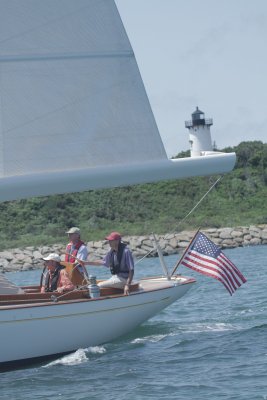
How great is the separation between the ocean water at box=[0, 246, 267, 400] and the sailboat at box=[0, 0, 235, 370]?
1.69 feet

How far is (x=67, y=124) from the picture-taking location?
488 inches

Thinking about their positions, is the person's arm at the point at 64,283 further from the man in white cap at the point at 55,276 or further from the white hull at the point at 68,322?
the white hull at the point at 68,322

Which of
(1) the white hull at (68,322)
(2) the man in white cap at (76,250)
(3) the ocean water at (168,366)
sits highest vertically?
(2) the man in white cap at (76,250)

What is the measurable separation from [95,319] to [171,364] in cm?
122

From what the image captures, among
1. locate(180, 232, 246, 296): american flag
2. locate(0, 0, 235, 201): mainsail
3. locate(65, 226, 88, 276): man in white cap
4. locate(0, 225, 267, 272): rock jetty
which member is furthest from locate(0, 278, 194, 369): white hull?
locate(0, 225, 267, 272): rock jetty

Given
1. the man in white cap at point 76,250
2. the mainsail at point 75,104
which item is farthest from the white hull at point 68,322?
the mainsail at point 75,104

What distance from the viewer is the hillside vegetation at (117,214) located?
40.9 meters

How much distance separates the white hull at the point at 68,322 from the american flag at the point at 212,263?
0.59 meters

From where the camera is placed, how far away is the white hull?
483 inches

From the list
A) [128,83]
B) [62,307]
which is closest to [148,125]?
[128,83]

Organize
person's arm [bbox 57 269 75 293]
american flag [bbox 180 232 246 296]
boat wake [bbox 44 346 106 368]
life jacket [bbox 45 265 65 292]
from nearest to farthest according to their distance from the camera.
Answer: boat wake [bbox 44 346 106 368]
person's arm [bbox 57 269 75 293]
life jacket [bbox 45 265 65 292]
american flag [bbox 180 232 246 296]

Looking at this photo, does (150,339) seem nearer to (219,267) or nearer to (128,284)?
(128,284)

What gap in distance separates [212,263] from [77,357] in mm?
2474

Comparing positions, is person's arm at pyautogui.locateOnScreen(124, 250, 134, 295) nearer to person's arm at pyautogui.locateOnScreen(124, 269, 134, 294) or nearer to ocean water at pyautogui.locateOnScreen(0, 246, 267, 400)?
person's arm at pyautogui.locateOnScreen(124, 269, 134, 294)
